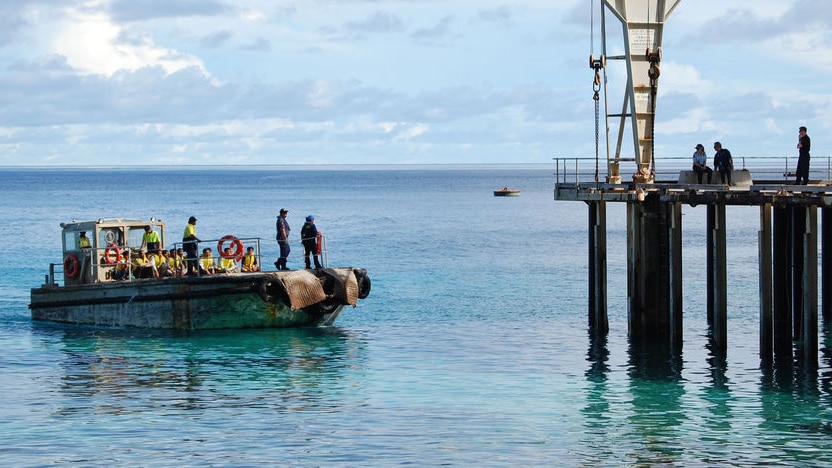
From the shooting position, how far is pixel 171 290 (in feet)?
103

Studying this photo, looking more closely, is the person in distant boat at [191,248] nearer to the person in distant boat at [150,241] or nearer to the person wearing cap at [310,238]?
the person in distant boat at [150,241]

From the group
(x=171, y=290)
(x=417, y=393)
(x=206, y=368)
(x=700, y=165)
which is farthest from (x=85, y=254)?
(x=700, y=165)

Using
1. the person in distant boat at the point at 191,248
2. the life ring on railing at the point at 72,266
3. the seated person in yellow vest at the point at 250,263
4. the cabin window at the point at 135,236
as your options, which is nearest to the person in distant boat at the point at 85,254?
the life ring on railing at the point at 72,266

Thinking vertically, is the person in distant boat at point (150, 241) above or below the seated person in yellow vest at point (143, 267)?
above

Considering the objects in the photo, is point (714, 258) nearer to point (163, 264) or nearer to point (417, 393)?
point (417, 393)

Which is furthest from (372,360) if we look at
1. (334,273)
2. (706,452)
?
(706,452)

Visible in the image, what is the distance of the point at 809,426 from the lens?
21.9 meters

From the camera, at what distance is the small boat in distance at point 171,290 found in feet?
102

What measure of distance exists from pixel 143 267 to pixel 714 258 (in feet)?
48.3

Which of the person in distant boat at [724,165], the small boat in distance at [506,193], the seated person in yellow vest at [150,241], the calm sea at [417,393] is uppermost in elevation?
the person in distant boat at [724,165]

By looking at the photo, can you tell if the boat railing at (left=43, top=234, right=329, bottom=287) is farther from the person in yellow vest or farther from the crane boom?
the crane boom

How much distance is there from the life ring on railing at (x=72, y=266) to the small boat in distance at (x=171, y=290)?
0.09ft

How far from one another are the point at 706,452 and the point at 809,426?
9.47ft

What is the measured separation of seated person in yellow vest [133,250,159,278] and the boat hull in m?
0.62
